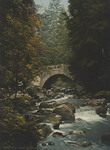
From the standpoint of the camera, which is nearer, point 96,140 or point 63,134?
point 96,140

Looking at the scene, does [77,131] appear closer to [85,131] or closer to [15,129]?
[85,131]

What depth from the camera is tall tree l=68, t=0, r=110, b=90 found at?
5.04 m

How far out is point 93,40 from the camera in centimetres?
515

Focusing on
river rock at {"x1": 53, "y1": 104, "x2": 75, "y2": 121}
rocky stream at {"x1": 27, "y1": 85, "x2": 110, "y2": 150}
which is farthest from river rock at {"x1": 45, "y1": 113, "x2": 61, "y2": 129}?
river rock at {"x1": 53, "y1": 104, "x2": 75, "y2": 121}

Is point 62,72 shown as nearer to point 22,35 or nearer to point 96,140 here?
point 96,140

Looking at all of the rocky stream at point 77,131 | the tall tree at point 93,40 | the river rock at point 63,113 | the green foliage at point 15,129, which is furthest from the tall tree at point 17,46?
the river rock at point 63,113

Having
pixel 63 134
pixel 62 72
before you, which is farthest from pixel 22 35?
pixel 62 72

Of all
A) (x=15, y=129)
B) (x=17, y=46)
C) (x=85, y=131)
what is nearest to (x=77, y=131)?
(x=85, y=131)

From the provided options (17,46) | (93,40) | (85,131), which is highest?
(93,40)

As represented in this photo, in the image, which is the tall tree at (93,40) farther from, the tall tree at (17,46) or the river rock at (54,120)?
the river rock at (54,120)

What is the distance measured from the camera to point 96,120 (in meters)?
10.4

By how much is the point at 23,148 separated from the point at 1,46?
9.40 ft

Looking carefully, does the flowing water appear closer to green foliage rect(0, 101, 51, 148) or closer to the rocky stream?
the rocky stream

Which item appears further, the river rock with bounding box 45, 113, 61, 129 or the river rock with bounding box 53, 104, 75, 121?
the river rock with bounding box 53, 104, 75, 121
